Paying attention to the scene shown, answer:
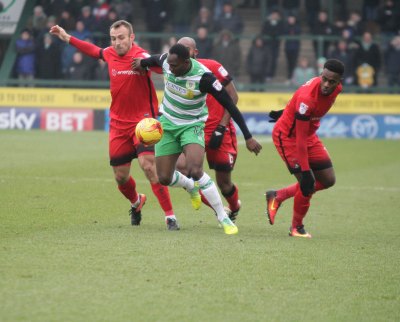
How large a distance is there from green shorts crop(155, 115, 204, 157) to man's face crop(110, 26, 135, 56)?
0.90m

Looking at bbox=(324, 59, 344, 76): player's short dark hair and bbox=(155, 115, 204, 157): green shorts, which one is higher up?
bbox=(324, 59, 344, 76): player's short dark hair

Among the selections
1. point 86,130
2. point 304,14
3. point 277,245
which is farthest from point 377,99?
point 277,245

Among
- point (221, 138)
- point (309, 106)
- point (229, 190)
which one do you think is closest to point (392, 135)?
point (229, 190)

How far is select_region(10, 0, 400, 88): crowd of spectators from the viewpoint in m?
28.0

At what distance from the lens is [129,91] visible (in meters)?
10.3

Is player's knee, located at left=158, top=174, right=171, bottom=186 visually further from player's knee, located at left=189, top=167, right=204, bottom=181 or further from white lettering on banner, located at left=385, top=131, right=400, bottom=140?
white lettering on banner, located at left=385, top=131, right=400, bottom=140

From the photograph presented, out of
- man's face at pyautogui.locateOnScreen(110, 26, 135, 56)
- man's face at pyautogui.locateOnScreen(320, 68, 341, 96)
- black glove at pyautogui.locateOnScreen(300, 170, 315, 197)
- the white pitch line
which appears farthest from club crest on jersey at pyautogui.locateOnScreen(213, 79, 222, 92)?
the white pitch line

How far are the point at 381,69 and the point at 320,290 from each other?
75.5 ft

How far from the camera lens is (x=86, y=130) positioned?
90.5ft

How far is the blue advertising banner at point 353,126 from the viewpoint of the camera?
27297 millimetres

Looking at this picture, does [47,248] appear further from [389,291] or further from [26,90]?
[26,90]

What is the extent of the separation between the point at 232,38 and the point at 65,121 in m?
5.35

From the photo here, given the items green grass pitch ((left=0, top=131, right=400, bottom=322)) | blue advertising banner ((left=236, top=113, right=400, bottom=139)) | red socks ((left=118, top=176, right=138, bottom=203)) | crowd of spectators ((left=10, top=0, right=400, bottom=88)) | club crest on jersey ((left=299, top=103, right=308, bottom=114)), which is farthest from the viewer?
crowd of spectators ((left=10, top=0, right=400, bottom=88))

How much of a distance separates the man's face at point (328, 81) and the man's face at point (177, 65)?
1.32 metres
